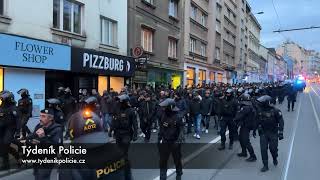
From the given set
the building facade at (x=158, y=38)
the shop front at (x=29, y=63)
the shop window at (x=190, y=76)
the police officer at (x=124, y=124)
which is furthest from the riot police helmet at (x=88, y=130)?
the shop window at (x=190, y=76)

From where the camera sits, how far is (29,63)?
654 inches

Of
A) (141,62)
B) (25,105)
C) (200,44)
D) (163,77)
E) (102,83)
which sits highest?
(200,44)

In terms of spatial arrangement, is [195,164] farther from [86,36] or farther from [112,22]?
[112,22]

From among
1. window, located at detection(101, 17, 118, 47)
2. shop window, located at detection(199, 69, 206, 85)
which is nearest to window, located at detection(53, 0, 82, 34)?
window, located at detection(101, 17, 118, 47)

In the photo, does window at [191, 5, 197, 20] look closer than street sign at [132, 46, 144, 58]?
No

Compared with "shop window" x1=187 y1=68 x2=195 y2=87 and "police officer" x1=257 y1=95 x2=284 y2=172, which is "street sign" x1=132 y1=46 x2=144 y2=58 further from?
"police officer" x1=257 y1=95 x2=284 y2=172

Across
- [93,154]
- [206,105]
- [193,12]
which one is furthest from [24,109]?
[193,12]

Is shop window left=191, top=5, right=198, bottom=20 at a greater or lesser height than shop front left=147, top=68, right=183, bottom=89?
greater

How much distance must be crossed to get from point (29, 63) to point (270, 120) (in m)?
9.38

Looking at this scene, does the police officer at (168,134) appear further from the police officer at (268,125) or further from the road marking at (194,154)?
the police officer at (268,125)

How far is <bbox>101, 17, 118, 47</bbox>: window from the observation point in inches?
928

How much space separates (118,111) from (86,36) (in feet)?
41.3

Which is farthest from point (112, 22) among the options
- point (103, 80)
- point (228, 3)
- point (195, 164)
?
point (228, 3)

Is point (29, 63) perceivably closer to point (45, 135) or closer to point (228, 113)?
point (228, 113)
